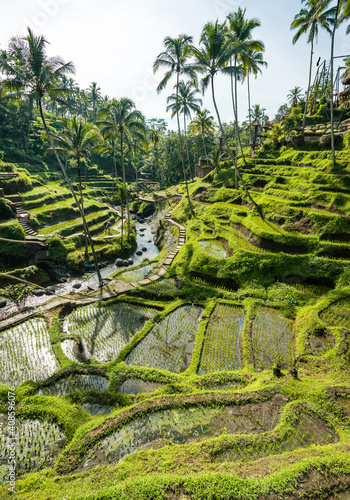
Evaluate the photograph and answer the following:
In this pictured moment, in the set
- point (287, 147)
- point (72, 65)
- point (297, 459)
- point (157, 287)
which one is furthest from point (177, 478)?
point (287, 147)

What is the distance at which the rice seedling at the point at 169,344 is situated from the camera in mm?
9017

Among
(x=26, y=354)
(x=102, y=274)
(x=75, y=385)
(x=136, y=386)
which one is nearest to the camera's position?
(x=75, y=385)

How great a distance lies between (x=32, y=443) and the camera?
5953 millimetres

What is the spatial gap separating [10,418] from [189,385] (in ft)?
17.3

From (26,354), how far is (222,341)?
805 centimetres

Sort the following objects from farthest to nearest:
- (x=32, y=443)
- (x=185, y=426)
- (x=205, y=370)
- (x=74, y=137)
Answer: (x=74, y=137), (x=205, y=370), (x=185, y=426), (x=32, y=443)

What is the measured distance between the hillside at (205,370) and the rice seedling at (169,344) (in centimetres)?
7

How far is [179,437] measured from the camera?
19.5ft

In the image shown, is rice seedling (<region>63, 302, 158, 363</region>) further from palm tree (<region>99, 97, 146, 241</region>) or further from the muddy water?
palm tree (<region>99, 97, 146, 241</region>)

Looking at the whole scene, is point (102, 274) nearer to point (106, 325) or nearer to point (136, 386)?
point (106, 325)

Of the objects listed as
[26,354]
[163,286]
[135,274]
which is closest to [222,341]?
[163,286]

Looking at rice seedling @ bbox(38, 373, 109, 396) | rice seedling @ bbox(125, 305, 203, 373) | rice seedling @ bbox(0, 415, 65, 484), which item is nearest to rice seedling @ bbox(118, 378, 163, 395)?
rice seedling @ bbox(38, 373, 109, 396)

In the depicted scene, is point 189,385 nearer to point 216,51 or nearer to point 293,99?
point 216,51

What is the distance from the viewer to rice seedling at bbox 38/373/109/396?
24.7ft
